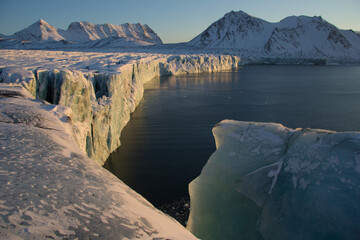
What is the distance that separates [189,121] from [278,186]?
8776 millimetres

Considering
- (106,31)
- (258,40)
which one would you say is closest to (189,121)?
(258,40)

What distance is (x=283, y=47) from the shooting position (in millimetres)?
66125

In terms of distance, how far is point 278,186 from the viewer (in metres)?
2.53

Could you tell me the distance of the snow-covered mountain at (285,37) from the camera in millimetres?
64562

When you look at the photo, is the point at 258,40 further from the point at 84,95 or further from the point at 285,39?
the point at 84,95

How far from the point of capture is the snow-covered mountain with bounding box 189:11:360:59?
64.6 meters

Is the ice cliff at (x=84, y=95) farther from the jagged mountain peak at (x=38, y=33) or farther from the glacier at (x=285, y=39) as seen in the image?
the jagged mountain peak at (x=38, y=33)

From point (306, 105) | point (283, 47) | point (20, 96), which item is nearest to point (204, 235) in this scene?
point (20, 96)

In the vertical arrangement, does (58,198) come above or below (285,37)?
below

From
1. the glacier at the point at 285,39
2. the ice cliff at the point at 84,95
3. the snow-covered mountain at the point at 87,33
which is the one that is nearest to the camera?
the ice cliff at the point at 84,95

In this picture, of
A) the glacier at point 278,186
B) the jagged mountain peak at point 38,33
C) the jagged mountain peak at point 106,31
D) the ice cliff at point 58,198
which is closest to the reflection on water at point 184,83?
the glacier at point 278,186

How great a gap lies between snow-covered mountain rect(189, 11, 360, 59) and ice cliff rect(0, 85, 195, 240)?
61.7 meters

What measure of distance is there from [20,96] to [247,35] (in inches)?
3178

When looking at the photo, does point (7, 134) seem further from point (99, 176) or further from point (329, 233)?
A: point (329, 233)
